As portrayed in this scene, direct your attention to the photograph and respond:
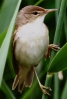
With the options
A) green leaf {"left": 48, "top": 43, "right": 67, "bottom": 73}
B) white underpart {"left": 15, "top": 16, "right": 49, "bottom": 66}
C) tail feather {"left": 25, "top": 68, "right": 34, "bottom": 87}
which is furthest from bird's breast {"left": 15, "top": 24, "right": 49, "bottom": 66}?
green leaf {"left": 48, "top": 43, "right": 67, "bottom": 73}

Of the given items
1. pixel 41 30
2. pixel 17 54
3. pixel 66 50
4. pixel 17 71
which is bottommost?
pixel 17 71

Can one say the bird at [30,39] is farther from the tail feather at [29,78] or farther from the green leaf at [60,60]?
the green leaf at [60,60]

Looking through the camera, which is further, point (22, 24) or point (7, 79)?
point (7, 79)

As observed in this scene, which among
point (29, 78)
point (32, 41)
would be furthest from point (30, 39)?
point (29, 78)

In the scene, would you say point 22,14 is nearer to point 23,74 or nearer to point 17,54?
point 17,54

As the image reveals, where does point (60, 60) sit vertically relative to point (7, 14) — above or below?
below

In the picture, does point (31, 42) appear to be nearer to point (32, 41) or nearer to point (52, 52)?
point (32, 41)

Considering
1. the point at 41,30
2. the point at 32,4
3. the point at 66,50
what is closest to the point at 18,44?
the point at 41,30

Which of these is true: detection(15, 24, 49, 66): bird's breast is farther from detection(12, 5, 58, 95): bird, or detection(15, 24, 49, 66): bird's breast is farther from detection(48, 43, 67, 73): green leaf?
detection(48, 43, 67, 73): green leaf
